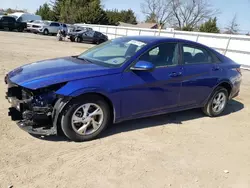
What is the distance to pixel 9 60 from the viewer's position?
10.5 m

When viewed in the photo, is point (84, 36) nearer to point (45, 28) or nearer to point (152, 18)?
point (45, 28)

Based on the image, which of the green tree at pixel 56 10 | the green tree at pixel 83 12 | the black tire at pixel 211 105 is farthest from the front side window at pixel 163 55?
the green tree at pixel 56 10

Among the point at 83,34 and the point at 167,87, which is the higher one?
the point at 167,87

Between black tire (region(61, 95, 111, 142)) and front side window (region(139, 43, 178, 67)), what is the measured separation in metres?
1.02

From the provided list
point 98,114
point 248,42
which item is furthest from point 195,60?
point 248,42

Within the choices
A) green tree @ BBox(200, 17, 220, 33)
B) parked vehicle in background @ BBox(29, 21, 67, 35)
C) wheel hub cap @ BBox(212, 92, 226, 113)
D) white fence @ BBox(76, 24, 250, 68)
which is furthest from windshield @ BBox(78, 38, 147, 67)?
green tree @ BBox(200, 17, 220, 33)

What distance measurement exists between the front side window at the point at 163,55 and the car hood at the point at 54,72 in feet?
2.35

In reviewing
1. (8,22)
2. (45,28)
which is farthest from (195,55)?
(8,22)

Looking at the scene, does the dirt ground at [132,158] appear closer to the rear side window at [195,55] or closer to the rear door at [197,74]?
the rear door at [197,74]

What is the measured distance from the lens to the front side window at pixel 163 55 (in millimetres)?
4469

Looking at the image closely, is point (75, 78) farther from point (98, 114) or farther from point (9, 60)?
point (9, 60)

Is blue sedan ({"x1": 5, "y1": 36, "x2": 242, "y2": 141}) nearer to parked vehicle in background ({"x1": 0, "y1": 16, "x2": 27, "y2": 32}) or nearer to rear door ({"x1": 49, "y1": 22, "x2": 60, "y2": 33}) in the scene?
rear door ({"x1": 49, "y1": 22, "x2": 60, "y2": 33})

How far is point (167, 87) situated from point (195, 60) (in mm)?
999

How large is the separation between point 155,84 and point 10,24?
30.4 meters
